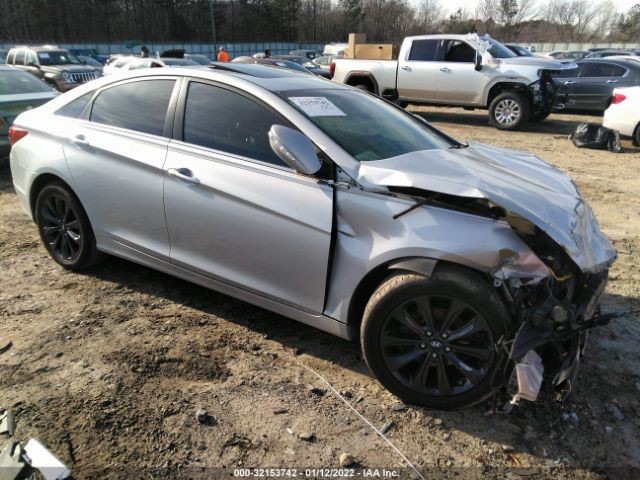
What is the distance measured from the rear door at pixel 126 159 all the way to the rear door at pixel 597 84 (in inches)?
520

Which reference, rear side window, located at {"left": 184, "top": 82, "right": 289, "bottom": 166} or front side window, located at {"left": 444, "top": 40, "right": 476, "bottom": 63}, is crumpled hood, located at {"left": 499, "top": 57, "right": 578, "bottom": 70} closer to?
front side window, located at {"left": 444, "top": 40, "right": 476, "bottom": 63}

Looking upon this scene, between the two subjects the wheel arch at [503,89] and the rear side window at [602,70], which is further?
the rear side window at [602,70]

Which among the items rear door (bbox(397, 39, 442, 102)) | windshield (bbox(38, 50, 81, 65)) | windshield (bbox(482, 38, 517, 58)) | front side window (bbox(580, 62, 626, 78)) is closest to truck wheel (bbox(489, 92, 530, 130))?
windshield (bbox(482, 38, 517, 58))

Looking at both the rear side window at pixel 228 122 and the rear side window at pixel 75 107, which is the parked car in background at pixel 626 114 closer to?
the rear side window at pixel 228 122

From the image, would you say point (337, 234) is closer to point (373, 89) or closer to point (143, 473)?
point (143, 473)

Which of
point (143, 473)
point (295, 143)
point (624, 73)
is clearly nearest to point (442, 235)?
point (295, 143)

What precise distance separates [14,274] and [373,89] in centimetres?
A: 1153

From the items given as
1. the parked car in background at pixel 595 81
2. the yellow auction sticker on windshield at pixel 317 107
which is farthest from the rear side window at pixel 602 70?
the yellow auction sticker on windshield at pixel 317 107

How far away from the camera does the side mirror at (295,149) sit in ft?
Answer: 8.59

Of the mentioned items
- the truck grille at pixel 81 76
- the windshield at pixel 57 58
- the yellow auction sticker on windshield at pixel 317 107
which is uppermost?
the yellow auction sticker on windshield at pixel 317 107

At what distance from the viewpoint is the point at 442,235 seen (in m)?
2.42

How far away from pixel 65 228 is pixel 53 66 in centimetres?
1484

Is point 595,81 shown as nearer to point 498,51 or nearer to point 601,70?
point 601,70

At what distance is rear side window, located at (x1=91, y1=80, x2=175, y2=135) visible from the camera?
135 inches
